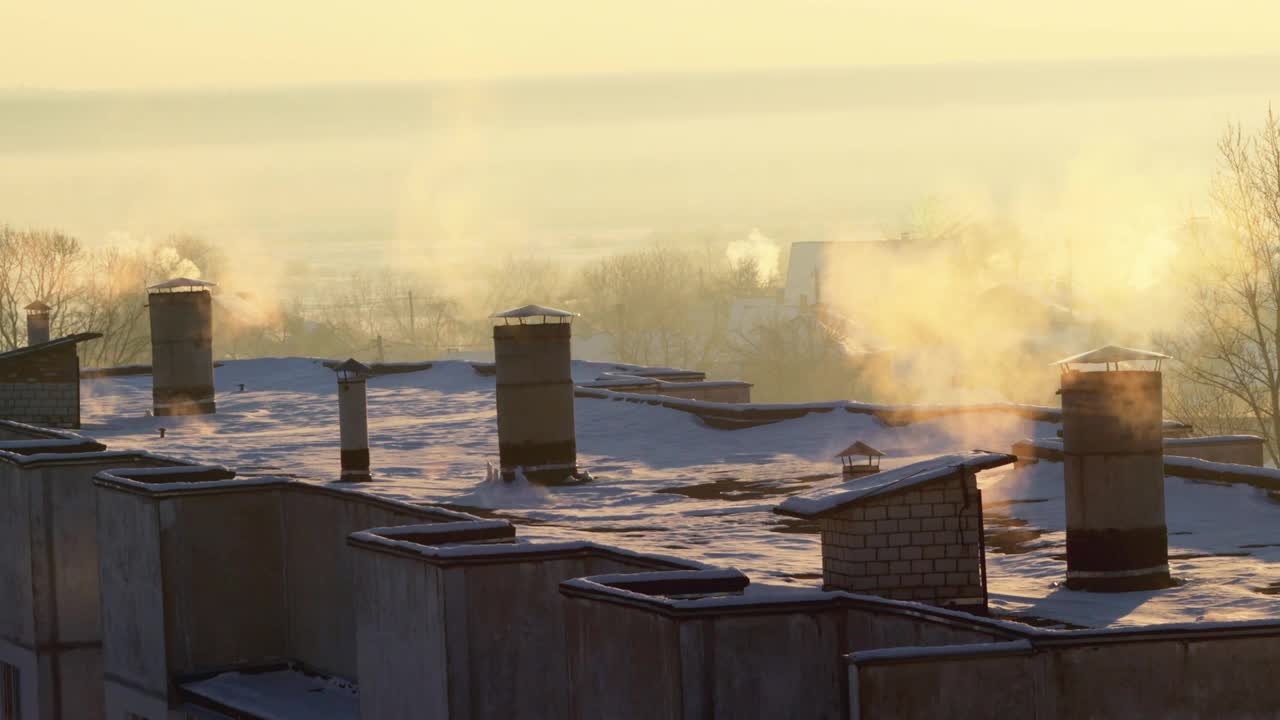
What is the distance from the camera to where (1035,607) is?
16.1 meters

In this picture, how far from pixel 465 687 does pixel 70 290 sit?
9600 centimetres

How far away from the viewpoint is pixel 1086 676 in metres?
12.9

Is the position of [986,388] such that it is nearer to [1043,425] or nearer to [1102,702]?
[1043,425]

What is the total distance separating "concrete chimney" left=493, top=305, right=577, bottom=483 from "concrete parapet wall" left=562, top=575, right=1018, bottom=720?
1292 cm

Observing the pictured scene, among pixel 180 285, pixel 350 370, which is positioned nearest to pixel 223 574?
pixel 350 370

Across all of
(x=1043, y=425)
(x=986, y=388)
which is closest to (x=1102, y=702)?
(x=1043, y=425)

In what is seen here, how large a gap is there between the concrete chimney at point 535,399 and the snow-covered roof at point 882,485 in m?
11.2

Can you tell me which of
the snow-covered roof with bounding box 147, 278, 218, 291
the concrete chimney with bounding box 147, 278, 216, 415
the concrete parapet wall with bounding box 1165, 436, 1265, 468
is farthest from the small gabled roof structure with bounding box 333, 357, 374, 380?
the snow-covered roof with bounding box 147, 278, 218, 291

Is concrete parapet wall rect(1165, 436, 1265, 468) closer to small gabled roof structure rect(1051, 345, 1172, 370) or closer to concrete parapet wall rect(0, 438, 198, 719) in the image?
small gabled roof structure rect(1051, 345, 1172, 370)

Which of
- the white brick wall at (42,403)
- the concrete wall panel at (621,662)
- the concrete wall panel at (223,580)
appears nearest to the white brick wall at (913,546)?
the concrete wall panel at (621,662)

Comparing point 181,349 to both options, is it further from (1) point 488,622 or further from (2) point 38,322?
(1) point 488,622

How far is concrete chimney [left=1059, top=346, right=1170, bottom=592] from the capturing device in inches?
690

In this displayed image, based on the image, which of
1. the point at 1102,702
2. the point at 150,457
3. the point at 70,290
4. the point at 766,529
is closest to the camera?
the point at 1102,702

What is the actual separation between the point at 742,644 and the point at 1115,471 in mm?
5788
